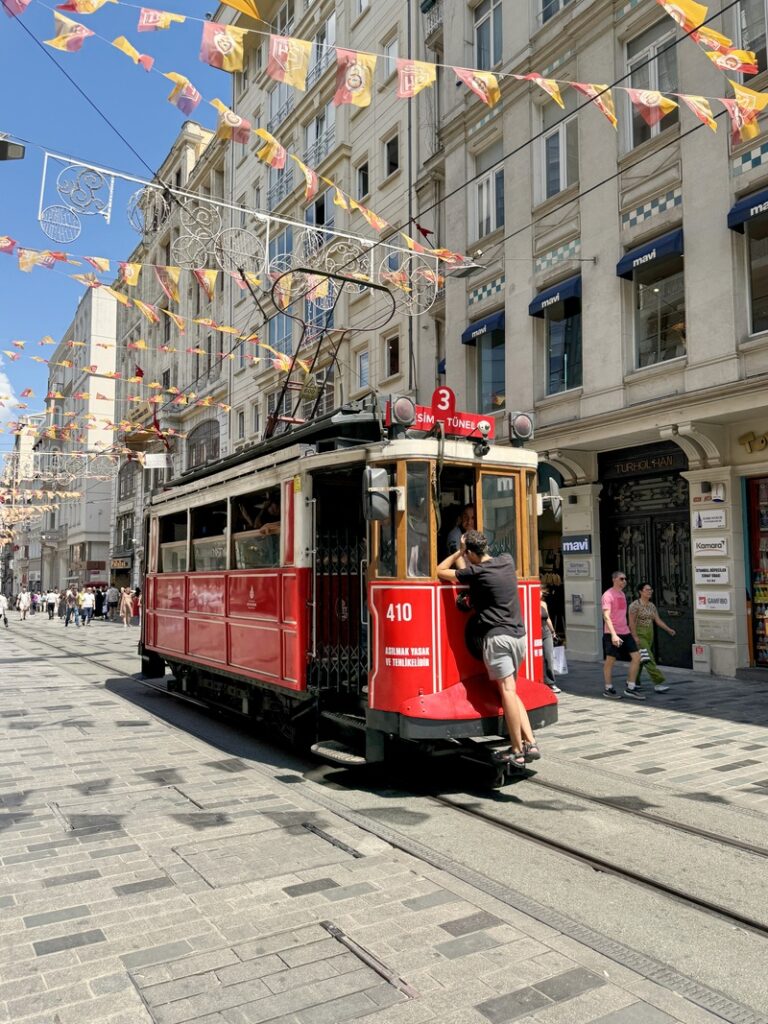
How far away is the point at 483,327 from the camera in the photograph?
57.2ft

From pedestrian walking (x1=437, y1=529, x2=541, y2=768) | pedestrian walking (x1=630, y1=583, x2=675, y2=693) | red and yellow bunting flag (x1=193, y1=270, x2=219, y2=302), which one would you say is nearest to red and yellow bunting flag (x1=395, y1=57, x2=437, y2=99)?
red and yellow bunting flag (x1=193, y1=270, x2=219, y2=302)

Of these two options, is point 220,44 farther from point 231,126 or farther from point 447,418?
point 447,418

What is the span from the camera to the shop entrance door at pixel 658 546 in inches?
542

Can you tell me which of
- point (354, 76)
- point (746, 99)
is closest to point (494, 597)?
point (354, 76)

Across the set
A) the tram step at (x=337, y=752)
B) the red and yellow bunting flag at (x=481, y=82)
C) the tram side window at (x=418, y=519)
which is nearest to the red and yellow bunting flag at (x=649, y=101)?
the red and yellow bunting flag at (x=481, y=82)

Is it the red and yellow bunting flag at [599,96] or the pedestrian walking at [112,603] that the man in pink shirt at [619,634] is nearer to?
the red and yellow bunting flag at [599,96]

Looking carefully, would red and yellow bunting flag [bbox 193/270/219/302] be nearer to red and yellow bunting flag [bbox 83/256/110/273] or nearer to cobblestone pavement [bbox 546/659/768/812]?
red and yellow bunting flag [bbox 83/256/110/273]

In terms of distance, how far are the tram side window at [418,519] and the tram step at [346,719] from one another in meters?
1.38

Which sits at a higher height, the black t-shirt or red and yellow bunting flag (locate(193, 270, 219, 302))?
red and yellow bunting flag (locate(193, 270, 219, 302))

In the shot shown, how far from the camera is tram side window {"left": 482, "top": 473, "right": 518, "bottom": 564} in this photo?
6887mm

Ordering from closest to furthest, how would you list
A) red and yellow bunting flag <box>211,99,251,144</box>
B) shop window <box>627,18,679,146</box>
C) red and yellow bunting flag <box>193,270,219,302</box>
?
red and yellow bunting flag <box>211,99,251,144</box> < red and yellow bunting flag <box>193,270,219,302</box> < shop window <box>627,18,679,146</box>

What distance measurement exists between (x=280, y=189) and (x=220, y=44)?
2223 cm

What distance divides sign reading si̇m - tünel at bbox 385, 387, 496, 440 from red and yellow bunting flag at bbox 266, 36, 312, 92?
3.47m

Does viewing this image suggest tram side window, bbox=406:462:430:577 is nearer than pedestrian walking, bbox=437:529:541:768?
No
